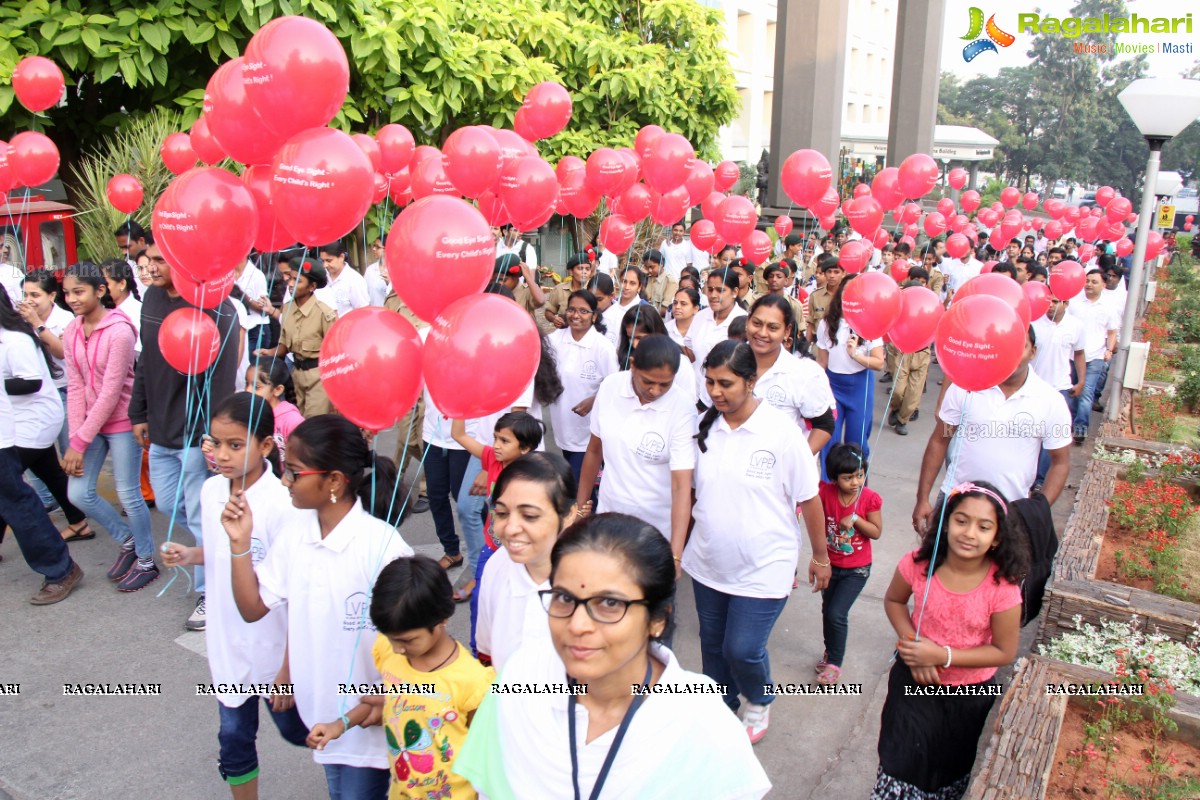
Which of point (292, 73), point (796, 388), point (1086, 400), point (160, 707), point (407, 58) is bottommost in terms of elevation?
point (160, 707)

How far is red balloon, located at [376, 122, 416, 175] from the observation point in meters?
6.70

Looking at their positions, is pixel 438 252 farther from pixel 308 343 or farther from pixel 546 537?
pixel 308 343

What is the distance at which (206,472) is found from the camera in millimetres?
4465

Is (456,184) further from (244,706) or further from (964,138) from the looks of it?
(964,138)

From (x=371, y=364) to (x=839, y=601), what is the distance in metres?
2.22

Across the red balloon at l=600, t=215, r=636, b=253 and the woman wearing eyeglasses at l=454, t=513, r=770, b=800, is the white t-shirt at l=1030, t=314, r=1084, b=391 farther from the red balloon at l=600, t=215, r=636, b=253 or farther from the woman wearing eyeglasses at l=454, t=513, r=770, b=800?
the woman wearing eyeglasses at l=454, t=513, r=770, b=800

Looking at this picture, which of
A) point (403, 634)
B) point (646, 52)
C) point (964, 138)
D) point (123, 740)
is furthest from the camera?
point (964, 138)

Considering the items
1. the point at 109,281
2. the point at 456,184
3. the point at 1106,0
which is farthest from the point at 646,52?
the point at 1106,0

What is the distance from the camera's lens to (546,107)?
248 inches

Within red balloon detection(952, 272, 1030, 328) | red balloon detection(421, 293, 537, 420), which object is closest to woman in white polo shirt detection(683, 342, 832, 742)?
red balloon detection(421, 293, 537, 420)

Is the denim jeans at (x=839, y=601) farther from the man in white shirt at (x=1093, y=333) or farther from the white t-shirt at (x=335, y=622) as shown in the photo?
the man in white shirt at (x=1093, y=333)

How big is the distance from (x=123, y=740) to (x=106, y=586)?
151 cm

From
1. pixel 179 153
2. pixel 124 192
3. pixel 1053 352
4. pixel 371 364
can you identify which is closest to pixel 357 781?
pixel 371 364

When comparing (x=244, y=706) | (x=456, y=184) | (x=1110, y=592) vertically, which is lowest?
(x=1110, y=592)
